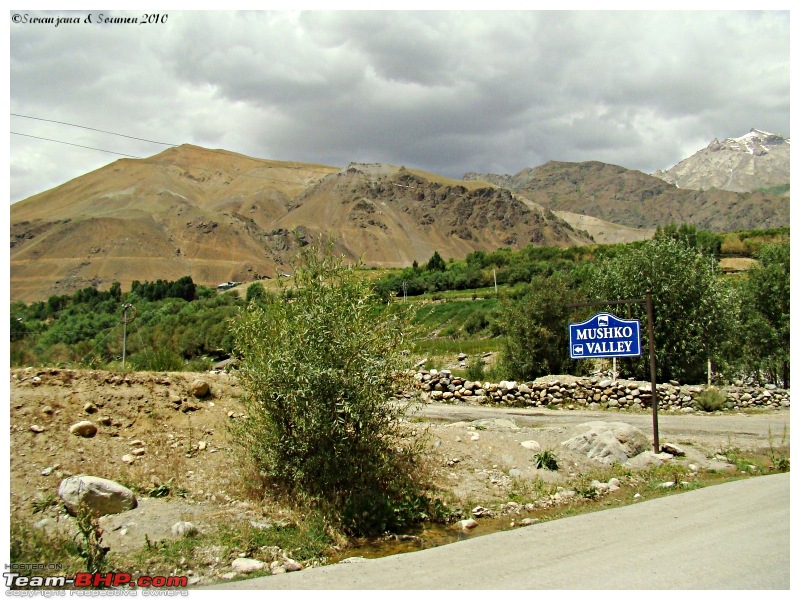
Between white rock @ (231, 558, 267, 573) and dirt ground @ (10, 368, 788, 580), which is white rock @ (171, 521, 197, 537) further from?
white rock @ (231, 558, 267, 573)

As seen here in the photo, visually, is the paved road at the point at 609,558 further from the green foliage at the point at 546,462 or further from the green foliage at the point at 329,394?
the green foliage at the point at 546,462

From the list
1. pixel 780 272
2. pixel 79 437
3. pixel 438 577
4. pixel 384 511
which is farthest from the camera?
pixel 780 272

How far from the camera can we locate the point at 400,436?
11.5 meters

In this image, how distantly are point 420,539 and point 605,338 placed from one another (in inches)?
321

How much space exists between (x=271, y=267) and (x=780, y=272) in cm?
16009

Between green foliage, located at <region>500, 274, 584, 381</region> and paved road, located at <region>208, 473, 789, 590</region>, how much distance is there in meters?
17.7

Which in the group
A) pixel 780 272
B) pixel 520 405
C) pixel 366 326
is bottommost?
pixel 520 405

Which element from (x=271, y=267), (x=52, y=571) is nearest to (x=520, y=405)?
(x=52, y=571)

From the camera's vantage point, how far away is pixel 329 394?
10.2 m

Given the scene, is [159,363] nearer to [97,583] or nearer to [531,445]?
[531,445]

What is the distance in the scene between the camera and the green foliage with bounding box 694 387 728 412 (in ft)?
76.4

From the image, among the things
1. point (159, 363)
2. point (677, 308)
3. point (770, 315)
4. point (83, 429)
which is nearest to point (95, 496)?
point (83, 429)
